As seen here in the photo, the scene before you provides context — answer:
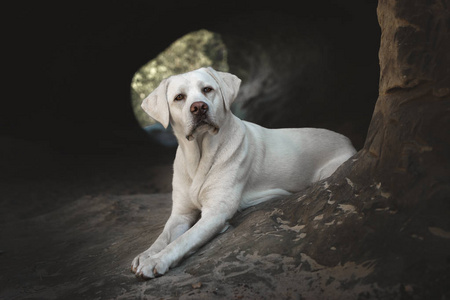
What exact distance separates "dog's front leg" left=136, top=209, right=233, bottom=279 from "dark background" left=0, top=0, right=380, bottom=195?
4.69 m

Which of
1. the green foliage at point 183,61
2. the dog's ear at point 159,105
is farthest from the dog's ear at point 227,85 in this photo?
the green foliage at point 183,61

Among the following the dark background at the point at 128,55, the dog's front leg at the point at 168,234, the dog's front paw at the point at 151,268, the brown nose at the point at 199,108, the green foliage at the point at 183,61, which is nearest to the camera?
the dog's front paw at the point at 151,268

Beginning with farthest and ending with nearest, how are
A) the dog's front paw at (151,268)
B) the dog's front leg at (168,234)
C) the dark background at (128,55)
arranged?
the dark background at (128,55)
the dog's front leg at (168,234)
the dog's front paw at (151,268)

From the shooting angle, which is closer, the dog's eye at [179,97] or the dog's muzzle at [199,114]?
the dog's muzzle at [199,114]

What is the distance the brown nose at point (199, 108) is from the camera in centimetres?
A: 294

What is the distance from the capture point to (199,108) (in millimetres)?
2938

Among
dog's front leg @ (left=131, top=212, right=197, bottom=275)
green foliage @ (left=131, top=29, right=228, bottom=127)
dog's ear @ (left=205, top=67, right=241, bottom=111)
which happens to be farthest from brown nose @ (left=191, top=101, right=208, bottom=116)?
green foliage @ (left=131, top=29, right=228, bottom=127)

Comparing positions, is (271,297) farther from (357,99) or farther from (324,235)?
(357,99)

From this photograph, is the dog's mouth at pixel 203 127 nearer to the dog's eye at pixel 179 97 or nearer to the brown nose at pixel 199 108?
the brown nose at pixel 199 108

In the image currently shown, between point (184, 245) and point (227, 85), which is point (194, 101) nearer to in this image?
point (227, 85)

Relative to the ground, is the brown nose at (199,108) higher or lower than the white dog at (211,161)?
higher

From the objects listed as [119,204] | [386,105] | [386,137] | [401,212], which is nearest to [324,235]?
[401,212]

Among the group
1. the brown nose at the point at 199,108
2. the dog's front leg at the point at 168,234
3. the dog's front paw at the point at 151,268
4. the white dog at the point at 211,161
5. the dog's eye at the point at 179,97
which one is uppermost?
the dog's eye at the point at 179,97

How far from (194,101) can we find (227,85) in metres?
0.43
